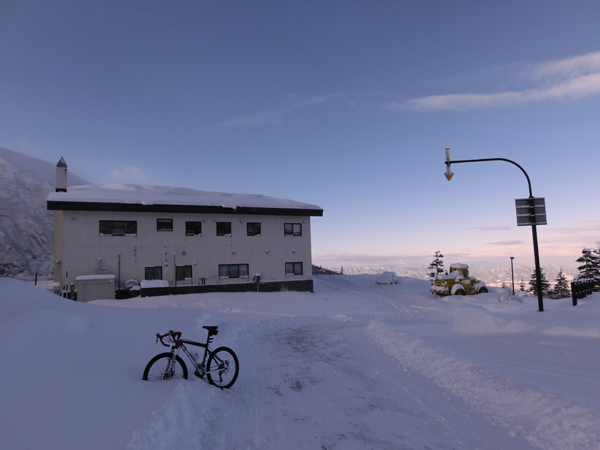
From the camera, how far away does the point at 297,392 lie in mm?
6090

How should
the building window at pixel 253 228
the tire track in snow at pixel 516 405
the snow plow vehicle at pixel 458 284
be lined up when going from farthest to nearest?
the building window at pixel 253 228, the snow plow vehicle at pixel 458 284, the tire track in snow at pixel 516 405

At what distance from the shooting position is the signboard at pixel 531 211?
1583 cm

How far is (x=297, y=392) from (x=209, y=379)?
164 centimetres

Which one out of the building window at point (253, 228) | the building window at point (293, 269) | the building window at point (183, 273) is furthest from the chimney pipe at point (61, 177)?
the building window at point (293, 269)

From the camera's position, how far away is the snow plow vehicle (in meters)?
26.4

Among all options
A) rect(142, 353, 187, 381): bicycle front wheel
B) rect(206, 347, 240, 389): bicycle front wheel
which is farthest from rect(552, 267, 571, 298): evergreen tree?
rect(142, 353, 187, 381): bicycle front wheel

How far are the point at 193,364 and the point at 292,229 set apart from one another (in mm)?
23465

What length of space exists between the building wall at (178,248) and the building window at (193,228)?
25 cm

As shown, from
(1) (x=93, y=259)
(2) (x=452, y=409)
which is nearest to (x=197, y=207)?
(1) (x=93, y=259)

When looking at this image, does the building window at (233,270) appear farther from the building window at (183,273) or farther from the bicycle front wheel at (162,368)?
the bicycle front wheel at (162,368)

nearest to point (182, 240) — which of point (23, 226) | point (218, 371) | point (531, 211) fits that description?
point (218, 371)

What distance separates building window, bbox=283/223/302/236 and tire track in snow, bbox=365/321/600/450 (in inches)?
858

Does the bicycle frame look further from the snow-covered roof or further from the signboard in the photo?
the snow-covered roof

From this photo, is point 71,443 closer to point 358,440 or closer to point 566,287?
point 358,440
